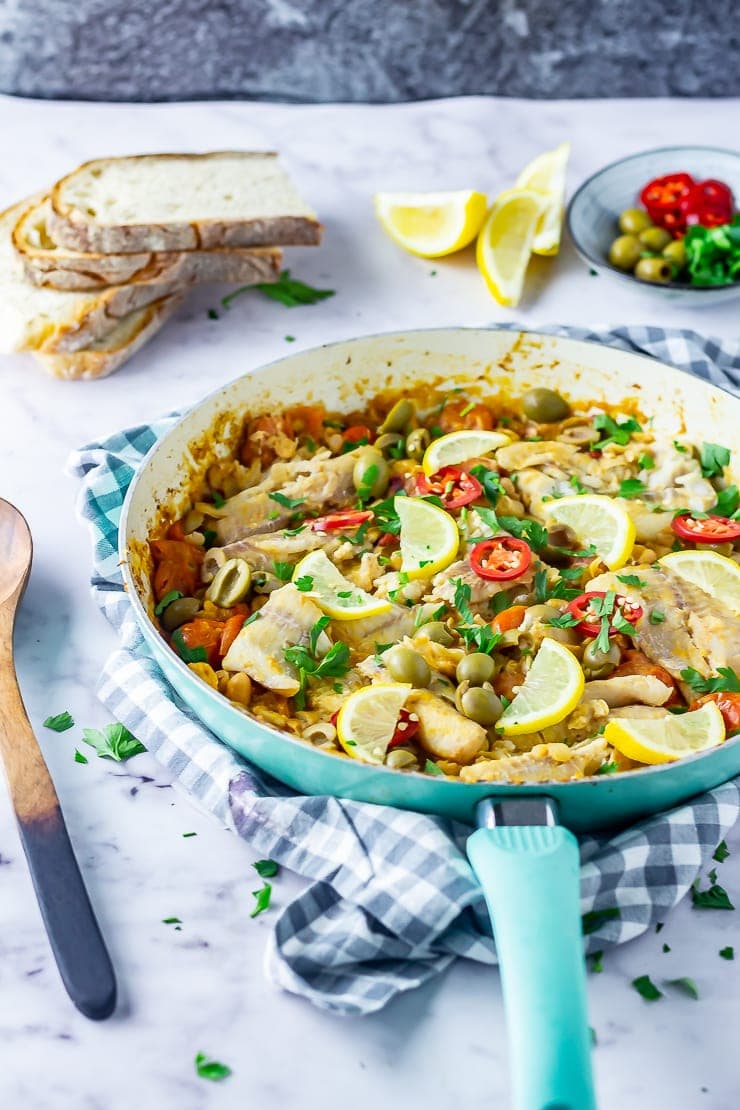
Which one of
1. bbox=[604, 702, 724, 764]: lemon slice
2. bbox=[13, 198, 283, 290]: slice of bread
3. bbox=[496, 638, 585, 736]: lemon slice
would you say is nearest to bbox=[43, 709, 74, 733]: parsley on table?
bbox=[496, 638, 585, 736]: lemon slice

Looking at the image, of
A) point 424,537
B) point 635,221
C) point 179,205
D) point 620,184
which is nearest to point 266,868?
point 424,537

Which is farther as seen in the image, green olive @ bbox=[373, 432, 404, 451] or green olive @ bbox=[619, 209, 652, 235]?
green olive @ bbox=[619, 209, 652, 235]

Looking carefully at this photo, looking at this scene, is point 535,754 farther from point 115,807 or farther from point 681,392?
point 681,392

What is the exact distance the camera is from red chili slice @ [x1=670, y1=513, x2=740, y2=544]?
3.27 meters

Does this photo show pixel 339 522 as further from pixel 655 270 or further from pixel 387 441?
pixel 655 270

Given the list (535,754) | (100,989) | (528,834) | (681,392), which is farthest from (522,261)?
(100,989)

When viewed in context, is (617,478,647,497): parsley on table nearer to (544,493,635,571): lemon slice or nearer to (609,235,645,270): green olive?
(544,493,635,571): lemon slice

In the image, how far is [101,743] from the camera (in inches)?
115

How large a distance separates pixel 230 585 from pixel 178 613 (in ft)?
0.52

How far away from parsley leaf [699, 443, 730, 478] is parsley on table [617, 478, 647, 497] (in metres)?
0.19

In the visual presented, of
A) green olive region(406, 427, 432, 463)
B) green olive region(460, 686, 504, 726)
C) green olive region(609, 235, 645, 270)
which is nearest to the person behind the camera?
green olive region(460, 686, 504, 726)

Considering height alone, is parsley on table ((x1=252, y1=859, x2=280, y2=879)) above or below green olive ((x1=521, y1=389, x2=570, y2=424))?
below

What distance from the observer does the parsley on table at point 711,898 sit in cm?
255

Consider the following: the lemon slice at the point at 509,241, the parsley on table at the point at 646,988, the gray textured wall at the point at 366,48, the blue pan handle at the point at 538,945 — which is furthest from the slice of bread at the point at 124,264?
the parsley on table at the point at 646,988
